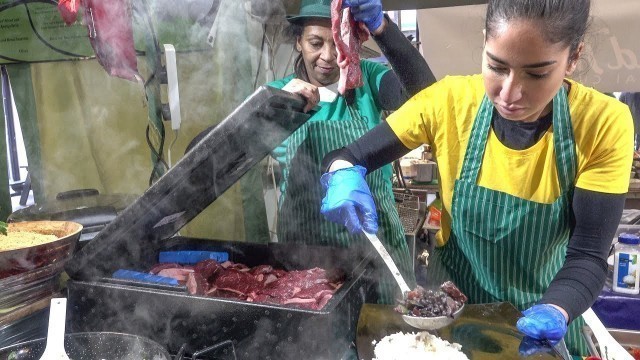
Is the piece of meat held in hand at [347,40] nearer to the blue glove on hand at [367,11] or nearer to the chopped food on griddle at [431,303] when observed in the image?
the blue glove on hand at [367,11]

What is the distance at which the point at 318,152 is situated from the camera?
283 centimetres

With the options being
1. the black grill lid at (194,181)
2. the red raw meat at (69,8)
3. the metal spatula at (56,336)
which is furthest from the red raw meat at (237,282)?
the red raw meat at (69,8)

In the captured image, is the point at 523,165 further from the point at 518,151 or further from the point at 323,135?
the point at 323,135

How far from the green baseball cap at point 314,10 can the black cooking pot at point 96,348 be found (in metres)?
1.90

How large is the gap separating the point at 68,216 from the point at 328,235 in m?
1.32

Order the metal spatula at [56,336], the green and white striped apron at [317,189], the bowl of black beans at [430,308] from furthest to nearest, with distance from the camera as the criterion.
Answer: the green and white striped apron at [317,189] → the bowl of black beans at [430,308] → the metal spatula at [56,336]

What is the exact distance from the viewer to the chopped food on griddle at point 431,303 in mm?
1701

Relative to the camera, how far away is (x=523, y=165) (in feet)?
6.31

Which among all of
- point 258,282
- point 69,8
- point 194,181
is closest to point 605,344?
point 258,282

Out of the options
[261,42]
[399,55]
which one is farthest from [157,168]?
[399,55]

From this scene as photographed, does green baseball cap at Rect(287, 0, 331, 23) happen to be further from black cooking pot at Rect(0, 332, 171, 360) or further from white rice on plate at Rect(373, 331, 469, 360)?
black cooking pot at Rect(0, 332, 171, 360)

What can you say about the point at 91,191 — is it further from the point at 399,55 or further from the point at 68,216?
the point at 399,55

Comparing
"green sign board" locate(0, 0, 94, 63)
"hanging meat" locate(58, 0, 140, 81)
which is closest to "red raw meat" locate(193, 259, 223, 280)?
"hanging meat" locate(58, 0, 140, 81)

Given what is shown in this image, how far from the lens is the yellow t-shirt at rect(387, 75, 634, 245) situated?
5.85 feet
